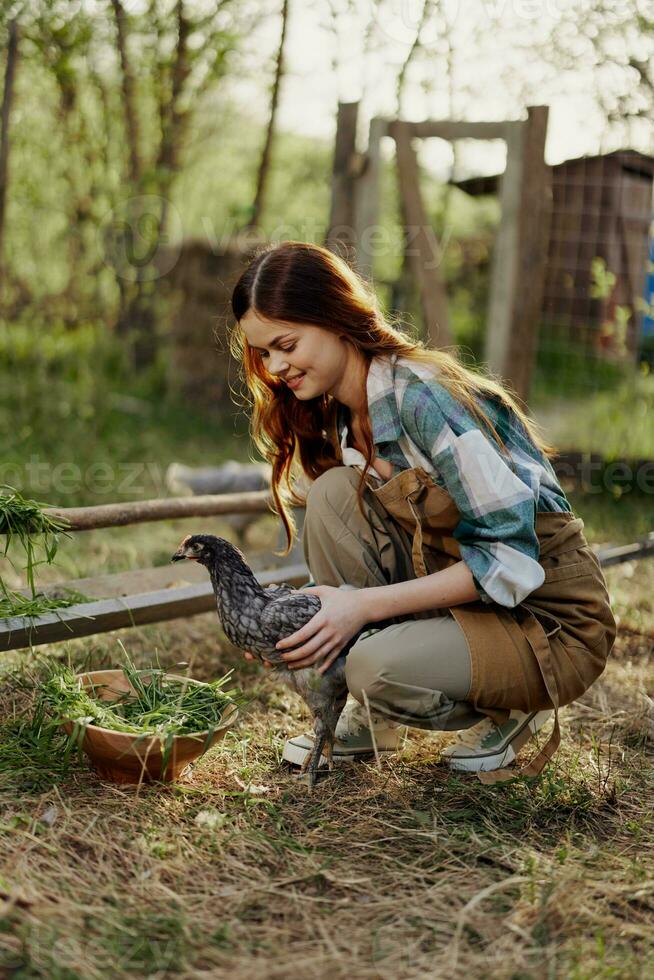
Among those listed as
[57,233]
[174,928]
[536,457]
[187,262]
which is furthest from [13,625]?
[187,262]

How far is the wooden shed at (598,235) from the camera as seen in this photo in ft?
21.2

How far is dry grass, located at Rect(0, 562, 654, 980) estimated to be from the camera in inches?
66.8

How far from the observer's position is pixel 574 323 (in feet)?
21.1

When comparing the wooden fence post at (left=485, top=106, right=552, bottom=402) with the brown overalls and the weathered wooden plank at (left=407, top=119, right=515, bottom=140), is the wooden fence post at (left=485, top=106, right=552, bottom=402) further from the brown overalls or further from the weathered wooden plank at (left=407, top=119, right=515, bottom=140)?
the brown overalls

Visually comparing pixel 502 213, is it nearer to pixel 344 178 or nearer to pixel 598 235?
pixel 344 178

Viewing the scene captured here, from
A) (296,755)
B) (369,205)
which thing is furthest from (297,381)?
(369,205)

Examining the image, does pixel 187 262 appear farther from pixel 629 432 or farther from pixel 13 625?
pixel 13 625

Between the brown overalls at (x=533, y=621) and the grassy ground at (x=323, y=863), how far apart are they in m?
0.24

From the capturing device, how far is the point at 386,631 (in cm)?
232

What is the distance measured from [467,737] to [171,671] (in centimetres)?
108

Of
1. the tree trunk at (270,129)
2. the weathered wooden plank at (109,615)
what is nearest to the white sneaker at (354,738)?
the weathered wooden plank at (109,615)

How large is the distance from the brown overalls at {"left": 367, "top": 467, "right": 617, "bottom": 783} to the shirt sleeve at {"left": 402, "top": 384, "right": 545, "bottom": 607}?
10 cm

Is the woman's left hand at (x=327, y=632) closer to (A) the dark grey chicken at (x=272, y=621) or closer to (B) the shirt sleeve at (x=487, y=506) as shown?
(A) the dark grey chicken at (x=272, y=621)

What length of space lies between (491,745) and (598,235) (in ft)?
15.9
